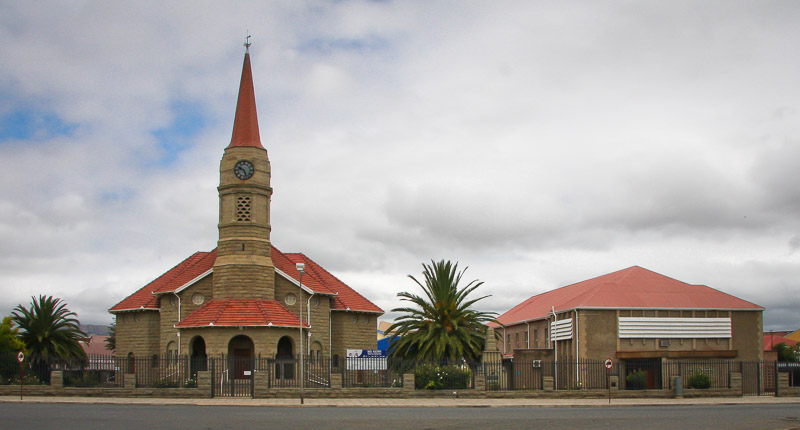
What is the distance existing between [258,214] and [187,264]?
10.1m

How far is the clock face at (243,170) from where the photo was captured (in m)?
44.6

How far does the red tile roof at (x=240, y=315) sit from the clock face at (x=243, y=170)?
7.53 metres

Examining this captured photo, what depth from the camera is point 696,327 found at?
4553 centimetres

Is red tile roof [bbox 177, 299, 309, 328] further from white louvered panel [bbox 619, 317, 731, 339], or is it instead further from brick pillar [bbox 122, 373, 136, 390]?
white louvered panel [bbox 619, 317, 731, 339]

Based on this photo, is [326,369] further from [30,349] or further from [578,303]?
[30,349]

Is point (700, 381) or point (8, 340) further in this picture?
point (8, 340)

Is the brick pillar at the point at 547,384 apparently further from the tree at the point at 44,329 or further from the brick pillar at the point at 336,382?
the tree at the point at 44,329

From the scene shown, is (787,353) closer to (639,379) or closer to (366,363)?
(639,379)

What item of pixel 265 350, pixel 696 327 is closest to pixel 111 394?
pixel 265 350

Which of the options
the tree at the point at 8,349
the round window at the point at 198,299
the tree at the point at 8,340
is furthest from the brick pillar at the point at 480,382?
the tree at the point at 8,340

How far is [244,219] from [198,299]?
568cm

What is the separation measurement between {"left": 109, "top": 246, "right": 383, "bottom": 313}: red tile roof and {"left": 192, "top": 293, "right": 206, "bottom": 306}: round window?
101cm

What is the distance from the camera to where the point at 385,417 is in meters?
24.6

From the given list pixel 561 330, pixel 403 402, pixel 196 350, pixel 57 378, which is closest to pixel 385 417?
pixel 403 402
